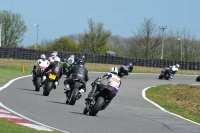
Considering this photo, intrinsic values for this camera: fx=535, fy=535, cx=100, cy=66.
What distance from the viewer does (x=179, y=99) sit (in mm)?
23375

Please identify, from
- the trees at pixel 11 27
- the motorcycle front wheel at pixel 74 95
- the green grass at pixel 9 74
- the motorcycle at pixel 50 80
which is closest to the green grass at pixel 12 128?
the motorcycle front wheel at pixel 74 95

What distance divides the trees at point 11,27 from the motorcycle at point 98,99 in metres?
75.6

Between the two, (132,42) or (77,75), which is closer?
(77,75)

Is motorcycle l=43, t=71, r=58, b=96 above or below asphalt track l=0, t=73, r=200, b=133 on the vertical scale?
above

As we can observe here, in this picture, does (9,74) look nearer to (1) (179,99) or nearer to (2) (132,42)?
(1) (179,99)

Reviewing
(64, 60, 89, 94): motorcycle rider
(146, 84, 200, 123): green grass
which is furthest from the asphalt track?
(146, 84, 200, 123): green grass

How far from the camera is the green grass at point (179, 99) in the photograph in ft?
59.7

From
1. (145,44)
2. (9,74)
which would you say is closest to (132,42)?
(145,44)

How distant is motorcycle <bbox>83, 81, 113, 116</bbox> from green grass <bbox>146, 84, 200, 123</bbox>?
3.49 meters

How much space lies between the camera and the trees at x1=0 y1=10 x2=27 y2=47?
8806 cm

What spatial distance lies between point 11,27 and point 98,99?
77.0m

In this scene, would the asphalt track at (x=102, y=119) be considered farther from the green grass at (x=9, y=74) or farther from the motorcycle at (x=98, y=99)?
the green grass at (x=9, y=74)

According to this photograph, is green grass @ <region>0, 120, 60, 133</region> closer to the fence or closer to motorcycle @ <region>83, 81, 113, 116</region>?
motorcycle @ <region>83, 81, 113, 116</region>

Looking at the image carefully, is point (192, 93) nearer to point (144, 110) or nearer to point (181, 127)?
point (144, 110)
